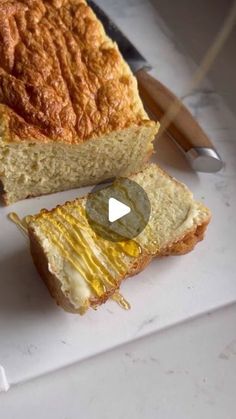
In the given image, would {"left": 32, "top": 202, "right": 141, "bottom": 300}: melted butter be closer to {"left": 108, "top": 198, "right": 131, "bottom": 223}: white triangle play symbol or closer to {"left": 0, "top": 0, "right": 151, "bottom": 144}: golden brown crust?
{"left": 108, "top": 198, "right": 131, "bottom": 223}: white triangle play symbol

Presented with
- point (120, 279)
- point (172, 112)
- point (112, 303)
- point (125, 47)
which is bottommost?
point (112, 303)

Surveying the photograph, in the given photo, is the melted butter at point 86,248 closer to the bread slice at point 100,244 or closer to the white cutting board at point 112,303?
the bread slice at point 100,244

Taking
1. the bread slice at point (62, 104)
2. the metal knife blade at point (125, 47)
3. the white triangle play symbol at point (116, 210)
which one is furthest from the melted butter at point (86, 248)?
the metal knife blade at point (125, 47)

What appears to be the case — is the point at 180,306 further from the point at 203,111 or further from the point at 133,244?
the point at 203,111

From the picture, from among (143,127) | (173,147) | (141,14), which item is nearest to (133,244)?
(143,127)

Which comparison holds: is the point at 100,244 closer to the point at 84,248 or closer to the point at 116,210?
the point at 84,248

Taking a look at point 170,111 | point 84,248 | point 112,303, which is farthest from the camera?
point 170,111
